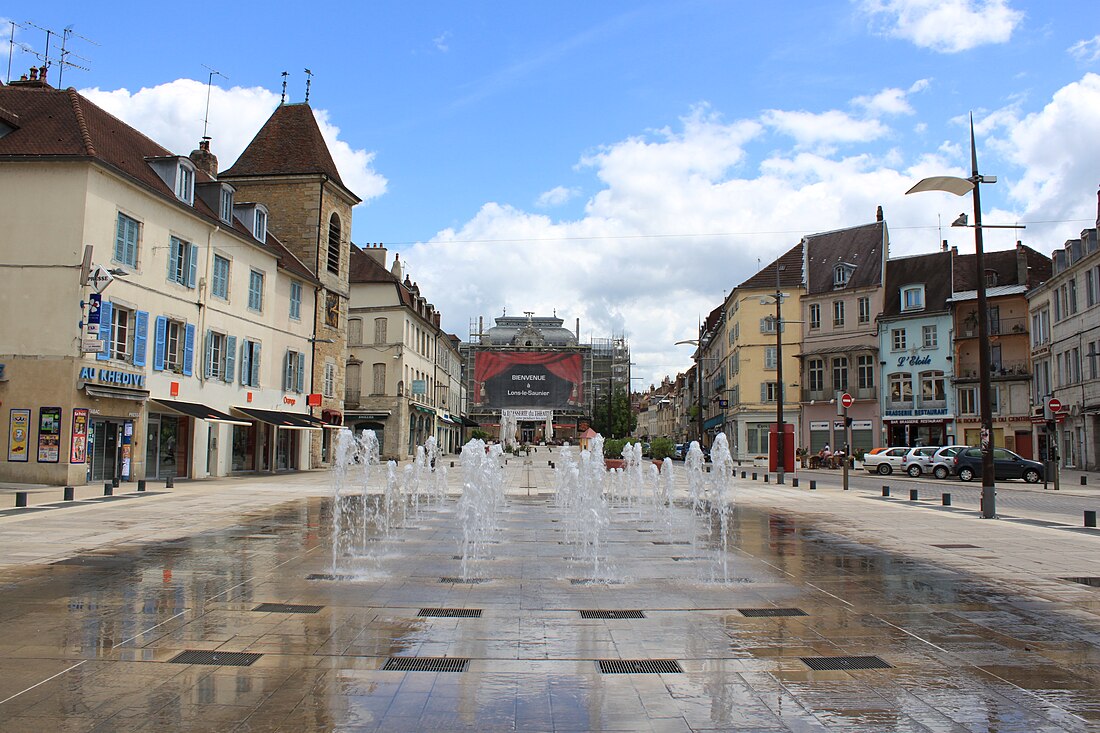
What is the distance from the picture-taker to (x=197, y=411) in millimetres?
26328

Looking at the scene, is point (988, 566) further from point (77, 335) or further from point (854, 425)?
point (854, 425)

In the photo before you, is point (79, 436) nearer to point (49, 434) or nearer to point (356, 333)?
point (49, 434)

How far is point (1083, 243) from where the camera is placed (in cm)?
4116

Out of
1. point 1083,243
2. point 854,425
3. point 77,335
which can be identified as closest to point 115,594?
point 77,335

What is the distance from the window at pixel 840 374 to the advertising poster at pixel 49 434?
4630cm

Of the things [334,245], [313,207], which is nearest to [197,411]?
[313,207]

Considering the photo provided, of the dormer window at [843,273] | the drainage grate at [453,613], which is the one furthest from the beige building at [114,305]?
the dormer window at [843,273]

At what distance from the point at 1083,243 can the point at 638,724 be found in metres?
45.7

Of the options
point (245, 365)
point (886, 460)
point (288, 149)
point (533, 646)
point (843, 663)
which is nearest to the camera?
point (843, 663)

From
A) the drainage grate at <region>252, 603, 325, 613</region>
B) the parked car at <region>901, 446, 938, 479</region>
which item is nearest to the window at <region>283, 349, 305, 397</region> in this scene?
the parked car at <region>901, 446, 938, 479</region>

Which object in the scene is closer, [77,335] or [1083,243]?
[77,335]

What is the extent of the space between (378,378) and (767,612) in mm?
45042

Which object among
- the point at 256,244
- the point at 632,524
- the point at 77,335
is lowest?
the point at 632,524

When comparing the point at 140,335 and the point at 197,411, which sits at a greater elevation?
the point at 140,335
